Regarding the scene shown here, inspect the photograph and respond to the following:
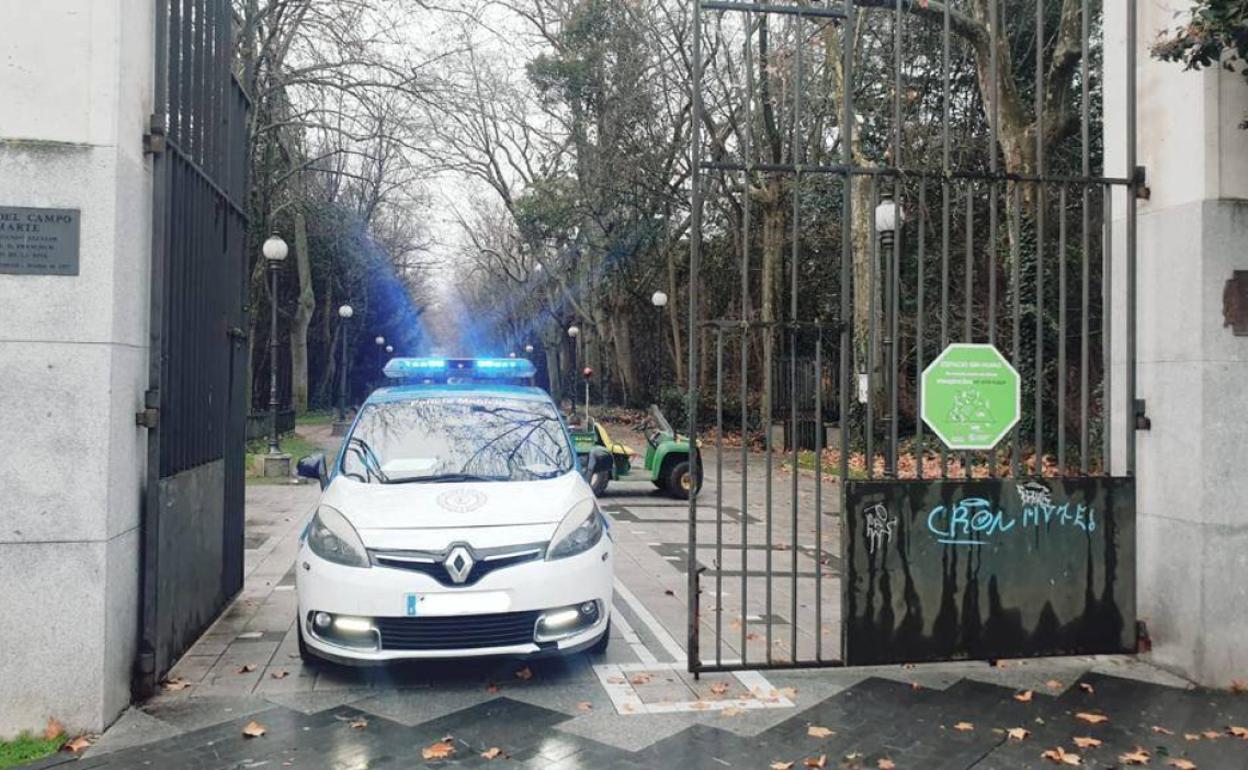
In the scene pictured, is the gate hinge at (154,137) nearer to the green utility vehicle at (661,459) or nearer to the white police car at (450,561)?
the white police car at (450,561)

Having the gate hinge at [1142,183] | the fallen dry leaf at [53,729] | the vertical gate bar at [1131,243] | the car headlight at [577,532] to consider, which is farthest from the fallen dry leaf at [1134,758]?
the fallen dry leaf at [53,729]

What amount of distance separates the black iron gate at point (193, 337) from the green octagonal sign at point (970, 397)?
461 centimetres

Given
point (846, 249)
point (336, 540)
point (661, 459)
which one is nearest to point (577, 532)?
point (336, 540)

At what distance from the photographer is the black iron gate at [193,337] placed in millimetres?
5152

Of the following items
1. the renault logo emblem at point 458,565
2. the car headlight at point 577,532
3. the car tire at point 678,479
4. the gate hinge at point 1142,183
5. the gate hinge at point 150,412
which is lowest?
the car tire at point 678,479

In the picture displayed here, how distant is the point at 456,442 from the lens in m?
6.41

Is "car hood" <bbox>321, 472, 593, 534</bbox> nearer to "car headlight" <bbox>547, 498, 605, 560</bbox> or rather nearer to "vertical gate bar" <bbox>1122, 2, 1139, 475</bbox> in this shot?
"car headlight" <bbox>547, 498, 605, 560</bbox>

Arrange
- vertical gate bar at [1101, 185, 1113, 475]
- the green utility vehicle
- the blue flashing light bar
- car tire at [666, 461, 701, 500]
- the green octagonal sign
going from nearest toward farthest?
1. the green octagonal sign
2. vertical gate bar at [1101, 185, 1113, 475]
3. the blue flashing light bar
4. the green utility vehicle
5. car tire at [666, 461, 701, 500]

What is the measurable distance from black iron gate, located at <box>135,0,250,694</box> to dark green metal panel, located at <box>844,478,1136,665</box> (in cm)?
411

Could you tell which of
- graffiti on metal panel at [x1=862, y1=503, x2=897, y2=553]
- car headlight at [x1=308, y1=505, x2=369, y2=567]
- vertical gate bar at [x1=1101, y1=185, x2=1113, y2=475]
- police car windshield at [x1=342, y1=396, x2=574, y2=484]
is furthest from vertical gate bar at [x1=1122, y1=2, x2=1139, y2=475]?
car headlight at [x1=308, y1=505, x2=369, y2=567]

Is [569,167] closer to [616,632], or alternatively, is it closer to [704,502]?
[704,502]

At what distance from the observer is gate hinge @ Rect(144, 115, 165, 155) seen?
16.7 ft

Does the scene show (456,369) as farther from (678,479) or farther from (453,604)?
(453,604)

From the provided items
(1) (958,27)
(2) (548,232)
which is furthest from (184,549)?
(2) (548,232)
